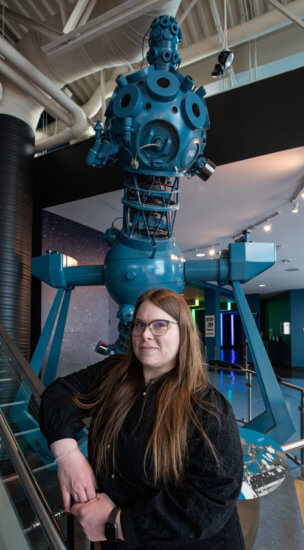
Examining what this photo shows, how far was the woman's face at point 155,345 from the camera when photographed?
1012mm

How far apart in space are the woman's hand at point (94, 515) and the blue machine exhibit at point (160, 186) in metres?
1.35

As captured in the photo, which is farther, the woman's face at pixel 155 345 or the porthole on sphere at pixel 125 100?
the porthole on sphere at pixel 125 100

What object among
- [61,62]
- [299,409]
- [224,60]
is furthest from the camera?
[61,62]

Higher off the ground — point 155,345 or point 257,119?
point 257,119

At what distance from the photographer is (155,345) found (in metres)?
1.01

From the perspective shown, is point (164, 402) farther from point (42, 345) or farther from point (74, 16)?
point (74, 16)

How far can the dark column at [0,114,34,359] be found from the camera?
4.12 meters

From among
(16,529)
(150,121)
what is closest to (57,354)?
(16,529)

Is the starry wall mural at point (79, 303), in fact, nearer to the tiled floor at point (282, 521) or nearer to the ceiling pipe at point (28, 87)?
the ceiling pipe at point (28, 87)

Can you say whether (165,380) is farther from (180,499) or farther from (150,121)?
(150,121)

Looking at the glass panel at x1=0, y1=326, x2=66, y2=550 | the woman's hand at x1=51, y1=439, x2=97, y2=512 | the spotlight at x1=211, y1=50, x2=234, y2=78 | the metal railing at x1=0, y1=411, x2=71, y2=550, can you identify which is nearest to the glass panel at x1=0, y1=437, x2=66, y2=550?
the glass panel at x1=0, y1=326, x2=66, y2=550

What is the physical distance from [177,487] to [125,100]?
191 cm

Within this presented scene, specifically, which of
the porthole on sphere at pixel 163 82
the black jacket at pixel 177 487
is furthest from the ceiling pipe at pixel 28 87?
the black jacket at pixel 177 487

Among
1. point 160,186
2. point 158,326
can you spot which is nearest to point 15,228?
point 160,186
